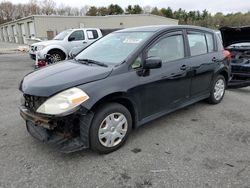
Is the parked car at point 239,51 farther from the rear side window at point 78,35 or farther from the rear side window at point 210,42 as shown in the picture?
the rear side window at point 78,35

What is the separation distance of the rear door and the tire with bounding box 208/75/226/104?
8.8 inches

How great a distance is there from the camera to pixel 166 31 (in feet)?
12.3

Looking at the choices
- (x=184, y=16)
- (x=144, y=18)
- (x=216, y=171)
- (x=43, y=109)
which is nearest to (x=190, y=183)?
(x=216, y=171)

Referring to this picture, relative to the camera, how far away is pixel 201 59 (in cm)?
434

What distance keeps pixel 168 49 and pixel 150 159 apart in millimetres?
1783

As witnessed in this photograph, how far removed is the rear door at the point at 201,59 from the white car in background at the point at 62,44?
7131mm

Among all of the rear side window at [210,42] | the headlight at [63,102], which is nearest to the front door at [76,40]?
the rear side window at [210,42]

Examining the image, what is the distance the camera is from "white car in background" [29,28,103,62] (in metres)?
10.5

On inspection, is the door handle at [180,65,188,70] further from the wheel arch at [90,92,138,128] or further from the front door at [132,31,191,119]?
the wheel arch at [90,92,138,128]

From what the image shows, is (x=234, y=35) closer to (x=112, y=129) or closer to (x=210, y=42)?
(x=210, y=42)

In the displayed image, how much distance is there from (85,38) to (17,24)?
83.7ft

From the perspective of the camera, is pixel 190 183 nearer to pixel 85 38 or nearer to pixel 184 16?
pixel 85 38

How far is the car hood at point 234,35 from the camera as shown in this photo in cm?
629

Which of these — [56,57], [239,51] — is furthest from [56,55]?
[239,51]
